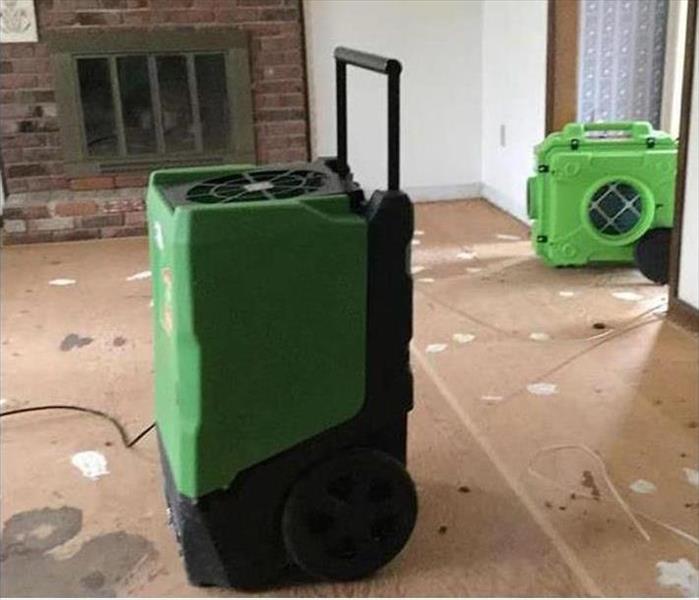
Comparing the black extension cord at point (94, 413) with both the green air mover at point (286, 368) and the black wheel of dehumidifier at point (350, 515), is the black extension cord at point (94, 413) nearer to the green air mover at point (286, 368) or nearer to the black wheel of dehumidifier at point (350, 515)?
the green air mover at point (286, 368)

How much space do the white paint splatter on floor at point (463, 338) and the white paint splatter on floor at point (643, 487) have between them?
0.88 meters

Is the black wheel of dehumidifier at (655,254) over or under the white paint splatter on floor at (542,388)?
over

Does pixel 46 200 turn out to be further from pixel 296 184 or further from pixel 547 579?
pixel 547 579

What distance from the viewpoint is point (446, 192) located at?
4.67 metres

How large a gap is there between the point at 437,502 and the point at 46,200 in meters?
2.75

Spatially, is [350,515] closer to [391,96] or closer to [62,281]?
[391,96]

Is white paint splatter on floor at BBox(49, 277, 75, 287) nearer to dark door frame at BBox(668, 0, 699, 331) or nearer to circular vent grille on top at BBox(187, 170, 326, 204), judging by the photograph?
circular vent grille on top at BBox(187, 170, 326, 204)

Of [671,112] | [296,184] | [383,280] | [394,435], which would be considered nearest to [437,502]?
[394,435]

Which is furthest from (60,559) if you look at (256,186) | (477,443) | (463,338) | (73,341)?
(463,338)

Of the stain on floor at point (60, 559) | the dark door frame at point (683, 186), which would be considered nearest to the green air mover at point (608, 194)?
the dark door frame at point (683, 186)

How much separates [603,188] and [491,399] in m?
1.24

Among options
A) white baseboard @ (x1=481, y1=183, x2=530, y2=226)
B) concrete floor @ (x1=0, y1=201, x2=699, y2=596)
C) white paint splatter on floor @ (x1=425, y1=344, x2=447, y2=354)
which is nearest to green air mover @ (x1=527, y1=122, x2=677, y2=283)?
concrete floor @ (x1=0, y1=201, x2=699, y2=596)

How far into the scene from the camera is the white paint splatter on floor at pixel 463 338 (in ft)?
9.29

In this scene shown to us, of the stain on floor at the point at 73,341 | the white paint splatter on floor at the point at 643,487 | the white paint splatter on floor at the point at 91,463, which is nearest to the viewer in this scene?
the white paint splatter on floor at the point at 643,487
